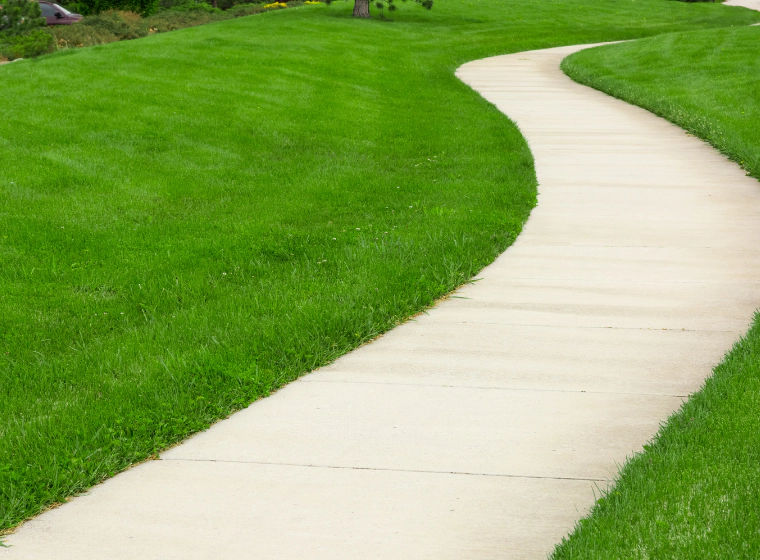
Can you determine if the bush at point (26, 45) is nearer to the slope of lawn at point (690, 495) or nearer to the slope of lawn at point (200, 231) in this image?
the slope of lawn at point (200, 231)

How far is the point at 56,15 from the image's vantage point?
3153 centimetres

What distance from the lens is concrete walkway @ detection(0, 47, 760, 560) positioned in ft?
11.0

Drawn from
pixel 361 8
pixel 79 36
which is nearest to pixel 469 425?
pixel 79 36

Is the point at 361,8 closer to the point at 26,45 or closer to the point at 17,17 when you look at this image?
the point at 17,17

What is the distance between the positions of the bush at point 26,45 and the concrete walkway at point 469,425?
1659 centimetres

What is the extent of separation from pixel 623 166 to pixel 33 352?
23.9 feet

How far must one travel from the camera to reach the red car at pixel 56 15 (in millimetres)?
31172

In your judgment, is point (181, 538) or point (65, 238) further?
point (65, 238)

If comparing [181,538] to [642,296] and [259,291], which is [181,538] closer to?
[259,291]

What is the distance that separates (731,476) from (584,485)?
573mm

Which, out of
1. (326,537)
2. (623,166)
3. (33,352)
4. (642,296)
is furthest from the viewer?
(623,166)

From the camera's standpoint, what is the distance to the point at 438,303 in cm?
606

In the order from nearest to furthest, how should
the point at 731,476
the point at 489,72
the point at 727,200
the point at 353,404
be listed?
the point at 731,476
the point at 353,404
the point at 727,200
the point at 489,72

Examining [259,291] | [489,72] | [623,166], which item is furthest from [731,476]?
[489,72]
